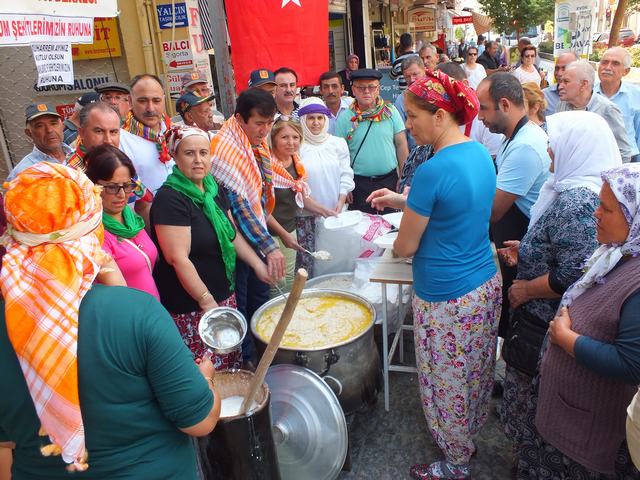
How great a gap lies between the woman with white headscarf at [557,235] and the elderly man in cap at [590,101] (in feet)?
9.04

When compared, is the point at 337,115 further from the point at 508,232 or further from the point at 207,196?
the point at 207,196

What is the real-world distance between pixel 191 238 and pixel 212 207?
20cm

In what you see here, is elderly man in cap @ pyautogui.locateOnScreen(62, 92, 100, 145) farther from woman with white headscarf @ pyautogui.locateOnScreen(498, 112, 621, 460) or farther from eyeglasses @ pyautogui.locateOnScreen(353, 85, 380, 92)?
woman with white headscarf @ pyautogui.locateOnScreen(498, 112, 621, 460)

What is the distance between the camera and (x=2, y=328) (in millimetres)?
1167

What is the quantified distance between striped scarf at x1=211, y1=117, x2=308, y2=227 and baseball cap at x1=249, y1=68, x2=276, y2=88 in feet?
4.05

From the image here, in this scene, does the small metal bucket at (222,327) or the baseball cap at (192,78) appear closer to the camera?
the small metal bucket at (222,327)

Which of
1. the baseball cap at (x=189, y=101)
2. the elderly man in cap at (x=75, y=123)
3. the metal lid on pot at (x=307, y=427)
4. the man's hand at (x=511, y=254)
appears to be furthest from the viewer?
the elderly man in cap at (x=75, y=123)

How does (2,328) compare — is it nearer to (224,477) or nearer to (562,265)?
(224,477)

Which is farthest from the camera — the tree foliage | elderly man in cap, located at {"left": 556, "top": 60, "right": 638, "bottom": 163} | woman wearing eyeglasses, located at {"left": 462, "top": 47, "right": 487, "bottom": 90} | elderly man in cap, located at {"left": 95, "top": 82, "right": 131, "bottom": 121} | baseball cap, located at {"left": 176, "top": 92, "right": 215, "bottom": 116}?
the tree foliage

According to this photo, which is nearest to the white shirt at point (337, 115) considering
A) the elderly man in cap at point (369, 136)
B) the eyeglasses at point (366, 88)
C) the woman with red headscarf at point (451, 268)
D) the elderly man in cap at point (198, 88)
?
the elderly man in cap at point (369, 136)

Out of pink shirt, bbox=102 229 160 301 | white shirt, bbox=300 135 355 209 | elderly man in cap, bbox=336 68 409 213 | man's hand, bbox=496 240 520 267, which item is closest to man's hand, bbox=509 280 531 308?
man's hand, bbox=496 240 520 267

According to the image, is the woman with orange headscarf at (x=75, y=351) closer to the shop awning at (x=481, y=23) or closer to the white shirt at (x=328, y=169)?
the white shirt at (x=328, y=169)

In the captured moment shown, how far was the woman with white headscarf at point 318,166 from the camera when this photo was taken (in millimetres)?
3994

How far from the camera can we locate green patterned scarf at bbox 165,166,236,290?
2.43 m
